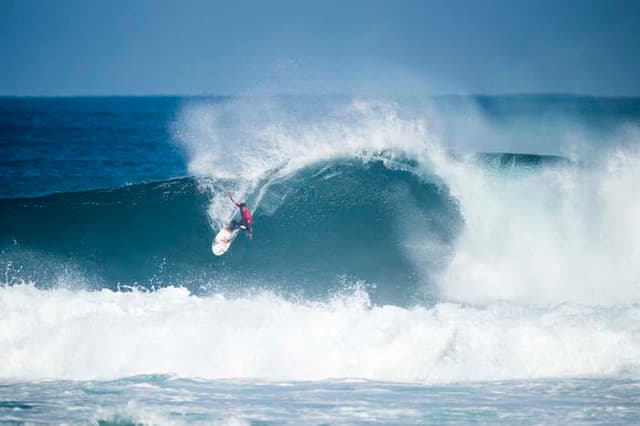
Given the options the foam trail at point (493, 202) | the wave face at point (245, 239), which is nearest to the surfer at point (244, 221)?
the wave face at point (245, 239)

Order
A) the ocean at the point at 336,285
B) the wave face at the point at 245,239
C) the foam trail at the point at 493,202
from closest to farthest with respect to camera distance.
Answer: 1. the ocean at the point at 336,285
2. the foam trail at the point at 493,202
3. the wave face at the point at 245,239

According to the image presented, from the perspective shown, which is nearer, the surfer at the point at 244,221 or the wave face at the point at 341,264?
the wave face at the point at 341,264

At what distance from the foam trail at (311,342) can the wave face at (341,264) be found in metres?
0.03

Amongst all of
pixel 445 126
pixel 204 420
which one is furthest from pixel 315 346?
pixel 445 126

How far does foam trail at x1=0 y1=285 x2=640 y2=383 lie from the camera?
9.40m

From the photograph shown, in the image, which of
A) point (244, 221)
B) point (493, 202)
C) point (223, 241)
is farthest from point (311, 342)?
point (493, 202)

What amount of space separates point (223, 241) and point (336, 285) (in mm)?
2447

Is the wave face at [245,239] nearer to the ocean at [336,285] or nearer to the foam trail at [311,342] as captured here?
the ocean at [336,285]

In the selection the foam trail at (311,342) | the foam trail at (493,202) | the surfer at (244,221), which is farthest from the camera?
the foam trail at (493,202)

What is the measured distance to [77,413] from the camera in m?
7.73

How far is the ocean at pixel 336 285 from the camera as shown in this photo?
842 centimetres

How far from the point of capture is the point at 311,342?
1001 cm

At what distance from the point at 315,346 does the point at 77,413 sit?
3.39 m

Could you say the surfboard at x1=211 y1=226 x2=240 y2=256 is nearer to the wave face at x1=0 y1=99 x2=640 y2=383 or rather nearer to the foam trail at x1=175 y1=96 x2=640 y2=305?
the wave face at x1=0 y1=99 x2=640 y2=383
